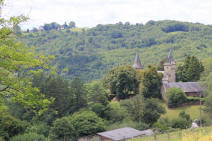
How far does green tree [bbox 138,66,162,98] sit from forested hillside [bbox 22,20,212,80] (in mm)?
41070

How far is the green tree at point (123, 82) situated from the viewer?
1935 inches

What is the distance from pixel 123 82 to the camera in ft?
162

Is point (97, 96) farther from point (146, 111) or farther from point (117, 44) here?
point (117, 44)

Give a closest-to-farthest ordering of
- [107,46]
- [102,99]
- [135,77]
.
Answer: [102,99]
[135,77]
[107,46]

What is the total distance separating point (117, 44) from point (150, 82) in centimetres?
10547

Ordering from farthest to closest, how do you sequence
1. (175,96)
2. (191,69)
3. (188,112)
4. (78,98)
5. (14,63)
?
(191,69) → (175,96) → (78,98) → (188,112) → (14,63)

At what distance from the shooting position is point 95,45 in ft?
509

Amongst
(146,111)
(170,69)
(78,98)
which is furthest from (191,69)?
(78,98)

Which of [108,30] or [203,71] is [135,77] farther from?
[108,30]

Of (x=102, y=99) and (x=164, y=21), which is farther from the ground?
(x=164, y=21)

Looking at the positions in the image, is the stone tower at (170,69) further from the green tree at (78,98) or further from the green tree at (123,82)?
the green tree at (78,98)

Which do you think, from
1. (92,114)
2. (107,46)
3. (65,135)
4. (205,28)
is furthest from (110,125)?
(205,28)

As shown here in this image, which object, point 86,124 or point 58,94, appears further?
point 58,94

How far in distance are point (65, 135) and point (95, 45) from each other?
122 metres
